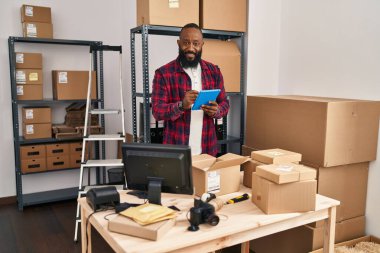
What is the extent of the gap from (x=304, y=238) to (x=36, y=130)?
9.43 ft

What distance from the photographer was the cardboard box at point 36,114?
373cm

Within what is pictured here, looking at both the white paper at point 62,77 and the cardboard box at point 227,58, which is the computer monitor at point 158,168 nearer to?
the cardboard box at point 227,58

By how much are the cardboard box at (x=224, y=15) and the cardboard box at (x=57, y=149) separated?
2090 millimetres

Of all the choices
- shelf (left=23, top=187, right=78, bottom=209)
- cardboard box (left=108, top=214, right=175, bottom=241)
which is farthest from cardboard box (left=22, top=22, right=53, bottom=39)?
cardboard box (left=108, top=214, right=175, bottom=241)

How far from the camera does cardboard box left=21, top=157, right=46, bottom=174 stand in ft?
12.3

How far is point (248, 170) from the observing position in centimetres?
201

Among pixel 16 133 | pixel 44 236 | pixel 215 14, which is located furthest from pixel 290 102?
pixel 16 133

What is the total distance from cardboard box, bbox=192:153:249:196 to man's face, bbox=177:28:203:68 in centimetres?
74

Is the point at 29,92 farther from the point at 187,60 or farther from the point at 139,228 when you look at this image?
the point at 139,228

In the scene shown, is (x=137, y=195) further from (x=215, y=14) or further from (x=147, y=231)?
(x=215, y=14)

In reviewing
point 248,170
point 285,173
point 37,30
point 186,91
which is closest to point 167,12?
point 186,91

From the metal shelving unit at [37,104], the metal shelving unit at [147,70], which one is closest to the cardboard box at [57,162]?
the metal shelving unit at [37,104]

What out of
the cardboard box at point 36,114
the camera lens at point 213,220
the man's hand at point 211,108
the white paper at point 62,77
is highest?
the white paper at point 62,77

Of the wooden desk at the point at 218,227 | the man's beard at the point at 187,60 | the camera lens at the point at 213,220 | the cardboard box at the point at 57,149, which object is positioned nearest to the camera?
the wooden desk at the point at 218,227
